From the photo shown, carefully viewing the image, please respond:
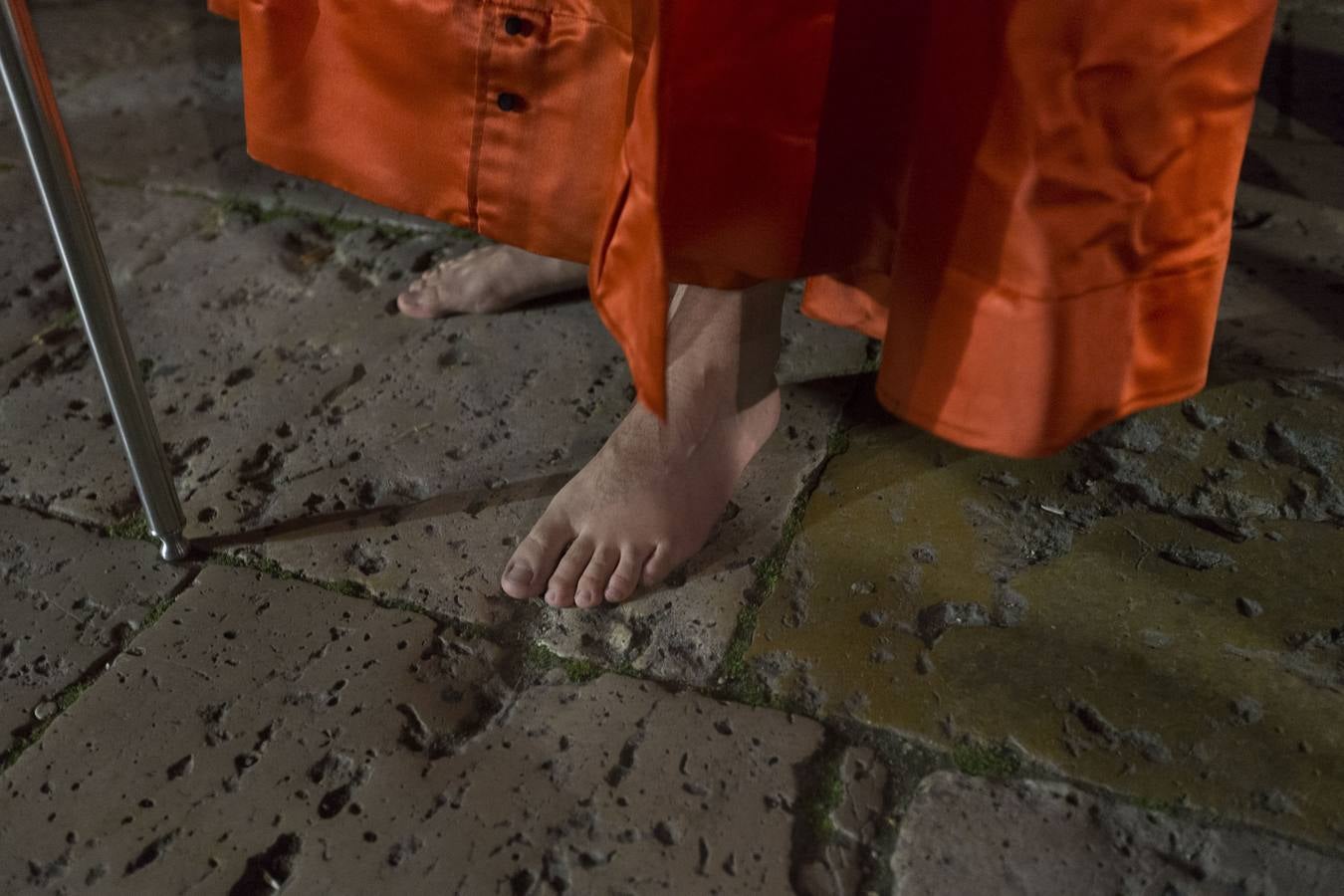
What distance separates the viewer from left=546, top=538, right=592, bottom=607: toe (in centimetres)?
112

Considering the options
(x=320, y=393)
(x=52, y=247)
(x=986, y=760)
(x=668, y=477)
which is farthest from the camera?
(x=52, y=247)

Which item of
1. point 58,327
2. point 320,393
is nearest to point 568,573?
point 320,393

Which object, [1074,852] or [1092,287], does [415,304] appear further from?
[1074,852]

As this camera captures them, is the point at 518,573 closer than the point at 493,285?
Yes

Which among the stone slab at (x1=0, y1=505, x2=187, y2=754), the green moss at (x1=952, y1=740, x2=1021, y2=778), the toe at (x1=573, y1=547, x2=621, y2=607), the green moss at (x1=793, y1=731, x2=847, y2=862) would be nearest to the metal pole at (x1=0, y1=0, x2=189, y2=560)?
the stone slab at (x1=0, y1=505, x2=187, y2=754)

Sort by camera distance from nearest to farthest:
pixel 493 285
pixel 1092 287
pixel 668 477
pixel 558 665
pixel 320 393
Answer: pixel 1092 287 < pixel 558 665 < pixel 668 477 < pixel 320 393 < pixel 493 285

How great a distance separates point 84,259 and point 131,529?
0.38 m

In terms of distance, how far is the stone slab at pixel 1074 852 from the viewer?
86 cm

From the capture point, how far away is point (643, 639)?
1.10 meters

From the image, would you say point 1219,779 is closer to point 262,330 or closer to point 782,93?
point 782,93

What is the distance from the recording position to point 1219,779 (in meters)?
0.93

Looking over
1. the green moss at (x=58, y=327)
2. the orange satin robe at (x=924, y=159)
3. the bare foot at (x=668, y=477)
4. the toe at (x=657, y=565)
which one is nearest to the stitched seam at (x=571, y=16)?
the orange satin robe at (x=924, y=159)

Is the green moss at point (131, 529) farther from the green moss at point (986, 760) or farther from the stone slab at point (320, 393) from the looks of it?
the green moss at point (986, 760)

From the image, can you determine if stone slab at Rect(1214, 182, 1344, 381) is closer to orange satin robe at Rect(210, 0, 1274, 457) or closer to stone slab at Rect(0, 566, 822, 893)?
orange satin robe at Rect(210, 0, 1274, 457)
